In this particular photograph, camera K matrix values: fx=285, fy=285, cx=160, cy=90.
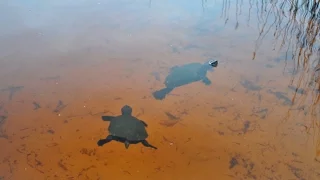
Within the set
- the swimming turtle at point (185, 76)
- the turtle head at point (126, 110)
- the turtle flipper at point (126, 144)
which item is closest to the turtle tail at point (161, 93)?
the swimming turtle at point (185, 76)

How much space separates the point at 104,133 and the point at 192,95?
1255 millimetres

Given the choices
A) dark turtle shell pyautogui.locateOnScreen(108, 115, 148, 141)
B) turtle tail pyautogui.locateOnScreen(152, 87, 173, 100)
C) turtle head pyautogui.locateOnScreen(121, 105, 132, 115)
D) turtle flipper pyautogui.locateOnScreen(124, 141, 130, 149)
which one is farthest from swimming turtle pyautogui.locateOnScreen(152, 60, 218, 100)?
turtle flipper pyautogui.locateOnScreen(124, 141, 130, 149)

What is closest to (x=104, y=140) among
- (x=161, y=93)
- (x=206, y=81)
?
(x=161, y=93)

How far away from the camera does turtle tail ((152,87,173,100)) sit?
359 cm

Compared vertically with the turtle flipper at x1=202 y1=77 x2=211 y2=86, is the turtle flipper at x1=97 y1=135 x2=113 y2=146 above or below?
below

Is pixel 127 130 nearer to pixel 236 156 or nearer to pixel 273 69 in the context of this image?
pixel 236 156

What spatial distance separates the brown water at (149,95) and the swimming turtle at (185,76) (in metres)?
0.09

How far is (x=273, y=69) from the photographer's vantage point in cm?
409

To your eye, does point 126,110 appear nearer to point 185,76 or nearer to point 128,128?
point 128,128

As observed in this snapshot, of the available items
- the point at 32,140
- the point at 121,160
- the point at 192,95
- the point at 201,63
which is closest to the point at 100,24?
the point at 201,63

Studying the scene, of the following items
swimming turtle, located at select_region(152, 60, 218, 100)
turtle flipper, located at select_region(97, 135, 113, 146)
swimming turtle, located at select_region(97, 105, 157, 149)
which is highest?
swimming turtle, located at select_region(152, 60, 218, 100)

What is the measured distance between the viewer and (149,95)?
11.9ft

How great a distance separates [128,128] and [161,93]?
84 centimetres

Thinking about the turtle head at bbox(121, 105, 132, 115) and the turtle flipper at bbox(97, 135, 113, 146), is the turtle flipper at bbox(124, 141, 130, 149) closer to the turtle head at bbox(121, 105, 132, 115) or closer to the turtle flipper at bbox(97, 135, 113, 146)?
the turtle flipper at bbox(97, 135, 113, 146)
